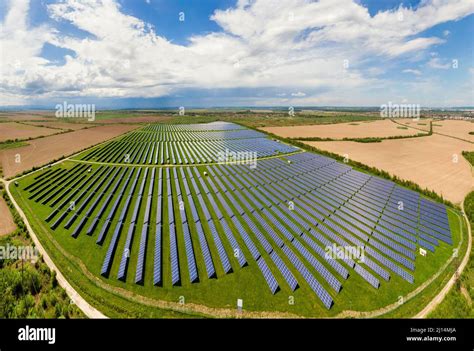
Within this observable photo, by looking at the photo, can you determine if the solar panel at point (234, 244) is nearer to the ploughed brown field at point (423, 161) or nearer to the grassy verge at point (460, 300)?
the grassy verge at point (460, 300)

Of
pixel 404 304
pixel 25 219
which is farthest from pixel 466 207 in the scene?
pixel 25 219

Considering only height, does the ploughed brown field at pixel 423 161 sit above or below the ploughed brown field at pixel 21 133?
below

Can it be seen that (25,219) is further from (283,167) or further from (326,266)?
(283,167)

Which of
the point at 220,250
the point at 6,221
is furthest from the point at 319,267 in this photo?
the point at 6,221

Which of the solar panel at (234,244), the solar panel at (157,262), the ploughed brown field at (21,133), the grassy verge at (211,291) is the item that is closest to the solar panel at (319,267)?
the grassy verge at (211,291)

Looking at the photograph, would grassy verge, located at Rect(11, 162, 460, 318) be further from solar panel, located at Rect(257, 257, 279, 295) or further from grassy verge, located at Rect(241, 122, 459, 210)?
grassy verge, located at Rect(241, 122, 459, 210)

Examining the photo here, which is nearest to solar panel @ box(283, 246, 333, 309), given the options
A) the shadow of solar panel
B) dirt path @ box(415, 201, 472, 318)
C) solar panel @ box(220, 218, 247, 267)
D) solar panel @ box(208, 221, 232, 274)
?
the shadow of solar panel
